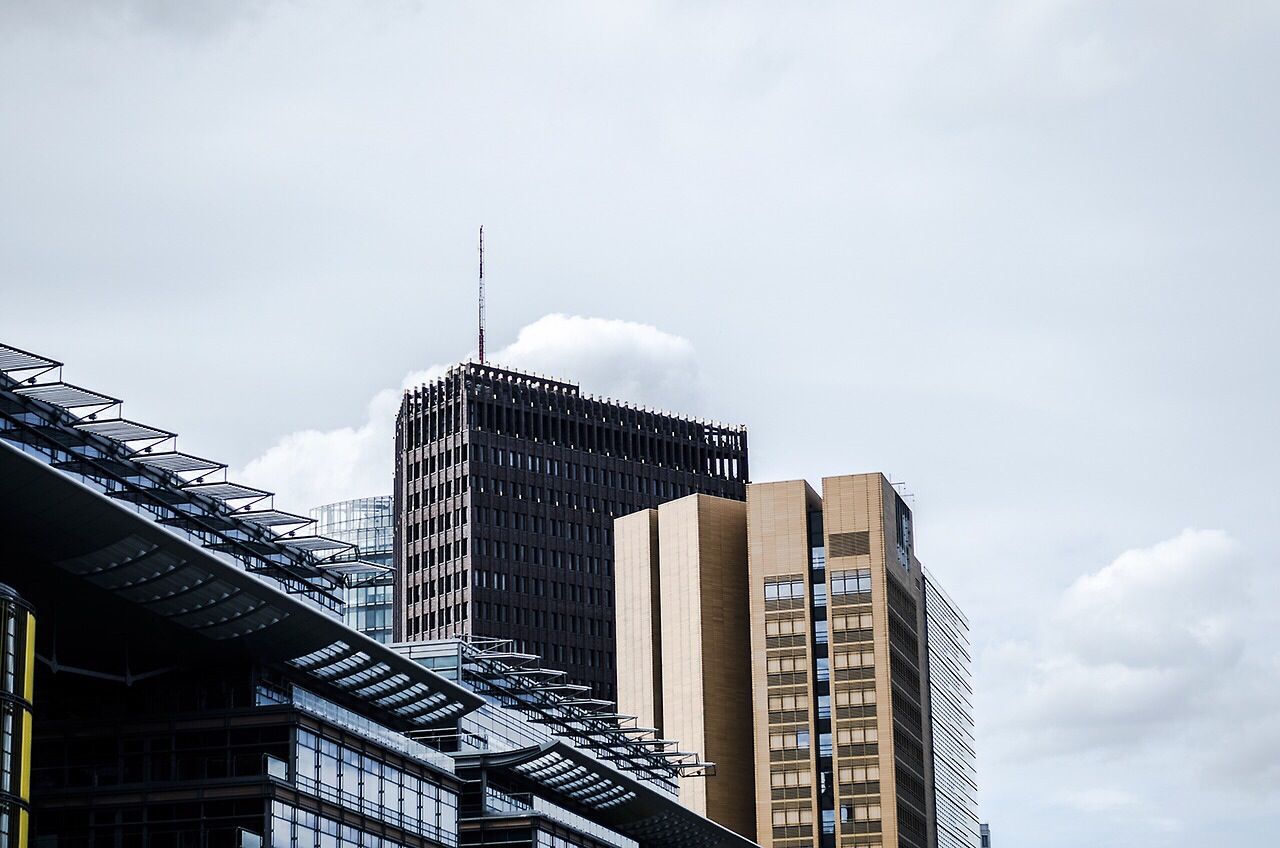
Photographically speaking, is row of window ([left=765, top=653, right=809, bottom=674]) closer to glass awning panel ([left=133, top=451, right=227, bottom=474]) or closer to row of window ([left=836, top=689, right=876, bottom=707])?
row of window ([left=836, top=689, right=876, bottom=707])

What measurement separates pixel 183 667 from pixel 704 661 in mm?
108956

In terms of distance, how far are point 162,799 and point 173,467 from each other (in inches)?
493

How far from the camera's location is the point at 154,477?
83938 millimetres

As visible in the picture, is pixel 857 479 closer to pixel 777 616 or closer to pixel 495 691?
pixel 777 616

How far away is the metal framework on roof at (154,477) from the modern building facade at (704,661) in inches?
3872

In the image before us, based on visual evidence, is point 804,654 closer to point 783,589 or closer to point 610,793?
point 783,589

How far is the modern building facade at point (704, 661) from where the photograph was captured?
189 metres

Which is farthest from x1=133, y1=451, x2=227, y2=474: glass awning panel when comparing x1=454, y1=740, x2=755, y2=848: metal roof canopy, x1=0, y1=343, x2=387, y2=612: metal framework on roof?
x1=454, y1=740, x2=755, y2=848: metal roof canopy

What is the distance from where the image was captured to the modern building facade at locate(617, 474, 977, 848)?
186125mm

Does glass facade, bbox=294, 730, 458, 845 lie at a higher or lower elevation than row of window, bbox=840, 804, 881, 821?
lower

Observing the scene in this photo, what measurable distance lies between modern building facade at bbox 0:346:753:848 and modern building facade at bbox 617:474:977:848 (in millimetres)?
94636

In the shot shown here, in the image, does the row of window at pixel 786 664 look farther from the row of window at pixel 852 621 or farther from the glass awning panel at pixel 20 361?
the glass awning panel at pixel 20 361

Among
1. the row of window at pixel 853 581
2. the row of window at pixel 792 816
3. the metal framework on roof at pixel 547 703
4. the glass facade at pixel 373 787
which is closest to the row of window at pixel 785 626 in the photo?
the row of window at pixel 853 581

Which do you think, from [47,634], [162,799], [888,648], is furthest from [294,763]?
[888,648]
